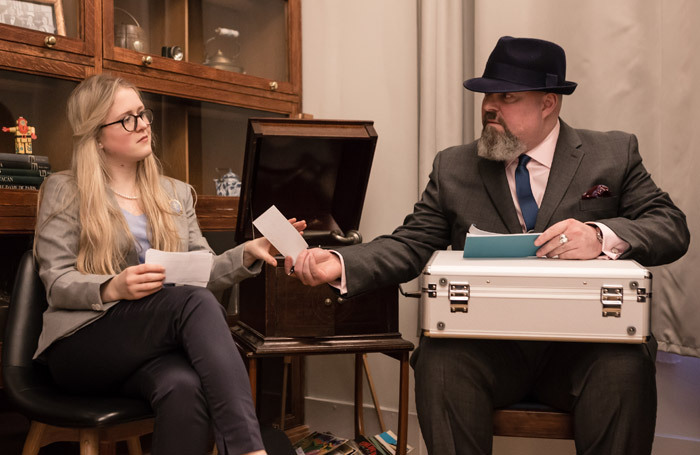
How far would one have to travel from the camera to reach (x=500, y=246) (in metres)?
1.53

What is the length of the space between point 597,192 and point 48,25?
173 centimetres

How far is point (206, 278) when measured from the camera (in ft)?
6.00

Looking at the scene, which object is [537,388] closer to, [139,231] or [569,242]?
[569,242]

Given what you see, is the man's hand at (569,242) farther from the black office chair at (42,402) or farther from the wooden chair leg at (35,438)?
the wooden chair leg at (35,438)

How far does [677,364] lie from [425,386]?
116 cm

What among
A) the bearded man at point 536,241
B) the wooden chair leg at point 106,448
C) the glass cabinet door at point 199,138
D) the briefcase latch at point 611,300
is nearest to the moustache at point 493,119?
the bearded man at point 536,241

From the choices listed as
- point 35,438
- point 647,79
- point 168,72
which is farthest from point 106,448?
point 647,79

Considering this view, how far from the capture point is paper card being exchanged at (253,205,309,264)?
1.60 meters

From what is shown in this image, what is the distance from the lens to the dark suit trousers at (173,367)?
5.10 ft

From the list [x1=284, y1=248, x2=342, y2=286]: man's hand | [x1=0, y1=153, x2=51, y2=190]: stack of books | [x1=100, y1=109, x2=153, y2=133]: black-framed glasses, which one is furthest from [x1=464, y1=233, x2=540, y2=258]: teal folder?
[x1=0, y1=153, x2=51, y2=190]: stack of books

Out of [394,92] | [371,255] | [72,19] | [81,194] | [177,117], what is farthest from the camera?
[394,92]

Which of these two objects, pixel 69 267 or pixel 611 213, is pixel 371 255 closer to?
pixel 611 213

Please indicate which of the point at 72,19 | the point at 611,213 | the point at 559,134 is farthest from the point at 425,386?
the point at 72,19

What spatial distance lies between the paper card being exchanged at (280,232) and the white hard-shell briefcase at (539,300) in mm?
363
